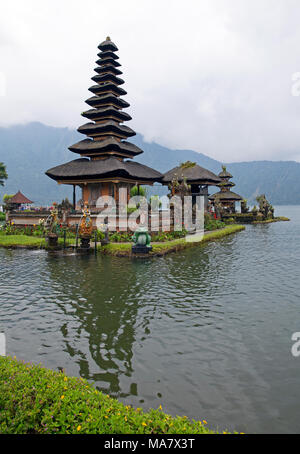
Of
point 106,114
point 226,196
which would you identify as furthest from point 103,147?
point 226,196

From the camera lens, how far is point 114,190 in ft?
111

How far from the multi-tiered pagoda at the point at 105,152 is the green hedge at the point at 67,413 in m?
27.5

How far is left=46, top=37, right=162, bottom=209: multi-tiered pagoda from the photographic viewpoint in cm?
3291

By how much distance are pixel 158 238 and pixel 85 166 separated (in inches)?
583

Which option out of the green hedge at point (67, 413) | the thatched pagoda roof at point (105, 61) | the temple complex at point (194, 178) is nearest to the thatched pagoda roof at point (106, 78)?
the thatched pagoda roof at point (105, 61)

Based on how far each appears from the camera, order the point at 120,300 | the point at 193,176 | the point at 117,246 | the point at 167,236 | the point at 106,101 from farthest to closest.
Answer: the point at 193,176, the point at 106,101, the point at 167,236, the point at 117,246, the point at 120,300

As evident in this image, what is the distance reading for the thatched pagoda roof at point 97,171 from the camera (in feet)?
104

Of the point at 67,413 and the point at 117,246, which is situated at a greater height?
the point at 117,246

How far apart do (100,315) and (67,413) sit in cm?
499

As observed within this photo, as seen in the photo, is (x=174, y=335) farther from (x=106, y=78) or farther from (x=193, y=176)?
(x=106, y=78)

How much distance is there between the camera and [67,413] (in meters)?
3.99

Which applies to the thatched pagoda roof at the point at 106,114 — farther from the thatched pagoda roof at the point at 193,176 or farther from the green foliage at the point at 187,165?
the green foliage at the point at 187,165
